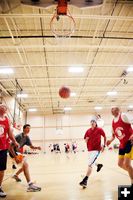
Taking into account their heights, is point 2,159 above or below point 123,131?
below

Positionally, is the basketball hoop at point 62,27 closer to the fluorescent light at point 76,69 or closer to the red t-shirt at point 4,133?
the fluorescent light at point 76,69

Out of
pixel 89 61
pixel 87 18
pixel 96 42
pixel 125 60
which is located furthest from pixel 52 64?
pixel 87 18

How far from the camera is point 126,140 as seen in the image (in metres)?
4.26

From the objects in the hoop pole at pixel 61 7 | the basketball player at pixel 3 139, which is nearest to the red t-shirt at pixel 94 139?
the basketball player at pixel 3 139

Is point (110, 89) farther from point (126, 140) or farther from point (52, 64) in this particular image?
point (126, 140)

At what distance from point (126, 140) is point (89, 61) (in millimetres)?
9904

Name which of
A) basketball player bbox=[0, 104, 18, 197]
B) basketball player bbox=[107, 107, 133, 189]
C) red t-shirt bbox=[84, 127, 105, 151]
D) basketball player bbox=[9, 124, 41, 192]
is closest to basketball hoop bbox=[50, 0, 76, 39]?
red t-shirt bbox=[84, 127, 105, 151]

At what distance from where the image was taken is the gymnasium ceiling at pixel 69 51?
8516 millimetres

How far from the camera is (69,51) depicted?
12.0 meters

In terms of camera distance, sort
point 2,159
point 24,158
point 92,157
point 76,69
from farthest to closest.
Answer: point 76,69, point 92,157, point 24,158, point 2,159

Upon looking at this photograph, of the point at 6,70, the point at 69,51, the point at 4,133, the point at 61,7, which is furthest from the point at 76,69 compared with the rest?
the point at 4,133

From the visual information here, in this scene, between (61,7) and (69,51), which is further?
(69,51)

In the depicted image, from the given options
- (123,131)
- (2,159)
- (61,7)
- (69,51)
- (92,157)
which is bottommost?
(92,157)

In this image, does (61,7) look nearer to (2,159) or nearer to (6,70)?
(2,159)
